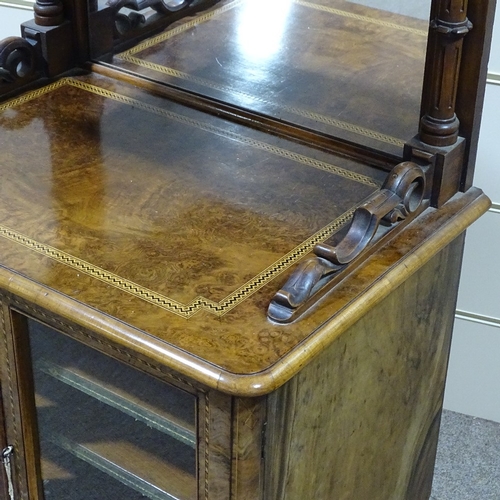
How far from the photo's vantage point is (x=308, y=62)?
4.46ft

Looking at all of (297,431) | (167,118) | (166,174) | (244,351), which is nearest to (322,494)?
(297,431)

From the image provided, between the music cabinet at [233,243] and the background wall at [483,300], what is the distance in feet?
0.96

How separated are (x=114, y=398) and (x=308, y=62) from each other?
53cm

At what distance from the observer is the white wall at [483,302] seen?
1.52 metres

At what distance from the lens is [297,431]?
3.57 ft

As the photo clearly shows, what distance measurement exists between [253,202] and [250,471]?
335 mm

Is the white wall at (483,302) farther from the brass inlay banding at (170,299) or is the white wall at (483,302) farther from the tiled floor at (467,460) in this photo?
the brass inlay banding at (170,299)

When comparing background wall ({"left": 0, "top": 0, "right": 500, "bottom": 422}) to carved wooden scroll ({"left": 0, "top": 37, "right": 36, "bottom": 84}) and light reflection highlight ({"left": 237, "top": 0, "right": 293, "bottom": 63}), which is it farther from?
carved wooden scroll ({"left": 0, "top": 37, "right": 36, "bottom": 84})

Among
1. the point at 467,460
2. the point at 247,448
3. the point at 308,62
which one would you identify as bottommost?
the point at 467,460

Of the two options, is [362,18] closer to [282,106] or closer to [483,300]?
[282,106]

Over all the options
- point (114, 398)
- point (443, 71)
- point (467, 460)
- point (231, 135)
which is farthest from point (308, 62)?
point (467, 460)

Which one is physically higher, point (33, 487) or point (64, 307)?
point (64, 307)

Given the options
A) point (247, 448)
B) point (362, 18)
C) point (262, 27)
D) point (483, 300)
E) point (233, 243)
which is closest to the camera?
point (247, 448)

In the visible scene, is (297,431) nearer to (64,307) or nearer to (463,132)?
(64,307)
